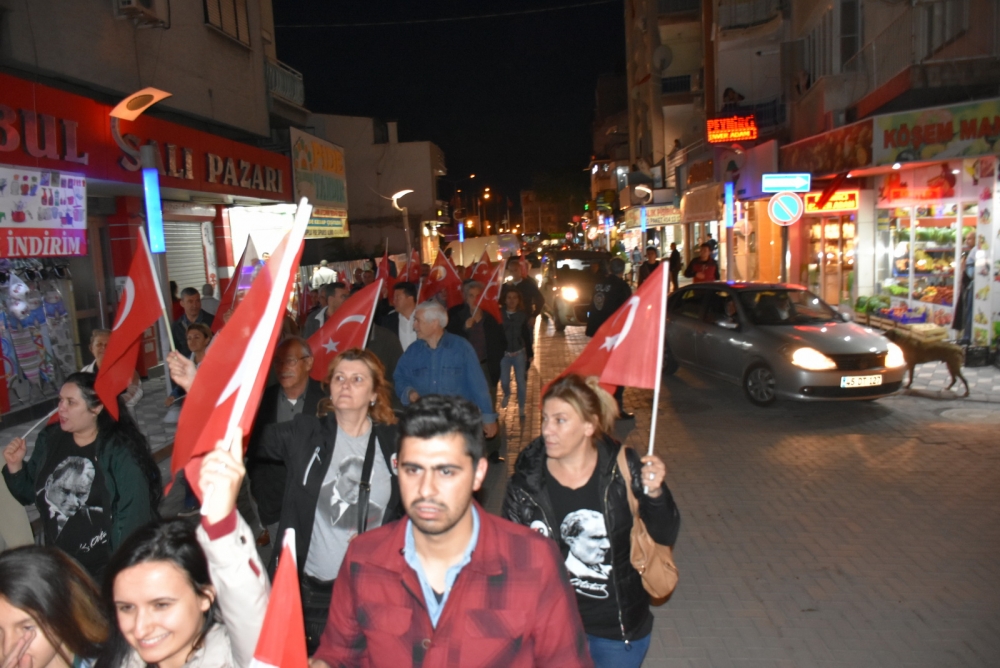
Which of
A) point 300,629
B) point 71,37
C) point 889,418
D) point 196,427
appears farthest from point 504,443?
point 71,37

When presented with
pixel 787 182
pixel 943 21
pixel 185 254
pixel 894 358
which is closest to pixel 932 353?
pixel 894 358

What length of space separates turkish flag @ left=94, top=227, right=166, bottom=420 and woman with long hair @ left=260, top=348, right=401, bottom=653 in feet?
3.35

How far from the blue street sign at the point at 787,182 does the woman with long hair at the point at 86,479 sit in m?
15.1

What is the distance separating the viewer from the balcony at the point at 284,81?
21891 mm

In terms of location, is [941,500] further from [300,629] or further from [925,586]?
[300,629]

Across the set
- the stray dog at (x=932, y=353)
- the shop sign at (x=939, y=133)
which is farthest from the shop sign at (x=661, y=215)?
the stray dog at (x=932, y=353)

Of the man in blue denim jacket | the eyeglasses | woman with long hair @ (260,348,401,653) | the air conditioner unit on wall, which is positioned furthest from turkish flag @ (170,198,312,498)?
the air conditioner unit on wall

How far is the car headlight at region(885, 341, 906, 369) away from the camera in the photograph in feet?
35.4

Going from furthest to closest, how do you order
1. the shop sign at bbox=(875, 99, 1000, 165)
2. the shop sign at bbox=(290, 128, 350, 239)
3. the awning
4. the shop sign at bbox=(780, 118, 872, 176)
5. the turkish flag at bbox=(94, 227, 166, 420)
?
1. the awning
2. the shop sign at bbox=(290, 128, 350, 239)
3. the shop sign at bbox=(780, 118, 872, 176)
4. the shop sign at bbox=(875, 99, 1000, 165)
5. the turkish flag at bbox=(94, 227, 166, 420)

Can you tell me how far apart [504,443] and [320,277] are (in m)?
13.0

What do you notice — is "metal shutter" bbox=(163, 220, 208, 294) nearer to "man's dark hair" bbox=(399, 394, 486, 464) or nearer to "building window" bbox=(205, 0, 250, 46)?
"building window" bbox=(205, 0, 250, 46)

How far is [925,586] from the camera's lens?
5.71 m

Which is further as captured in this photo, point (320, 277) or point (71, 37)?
point (320, 277)

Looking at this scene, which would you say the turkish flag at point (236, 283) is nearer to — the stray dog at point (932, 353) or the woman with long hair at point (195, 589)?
the woman with long hair at point (195, 589)
